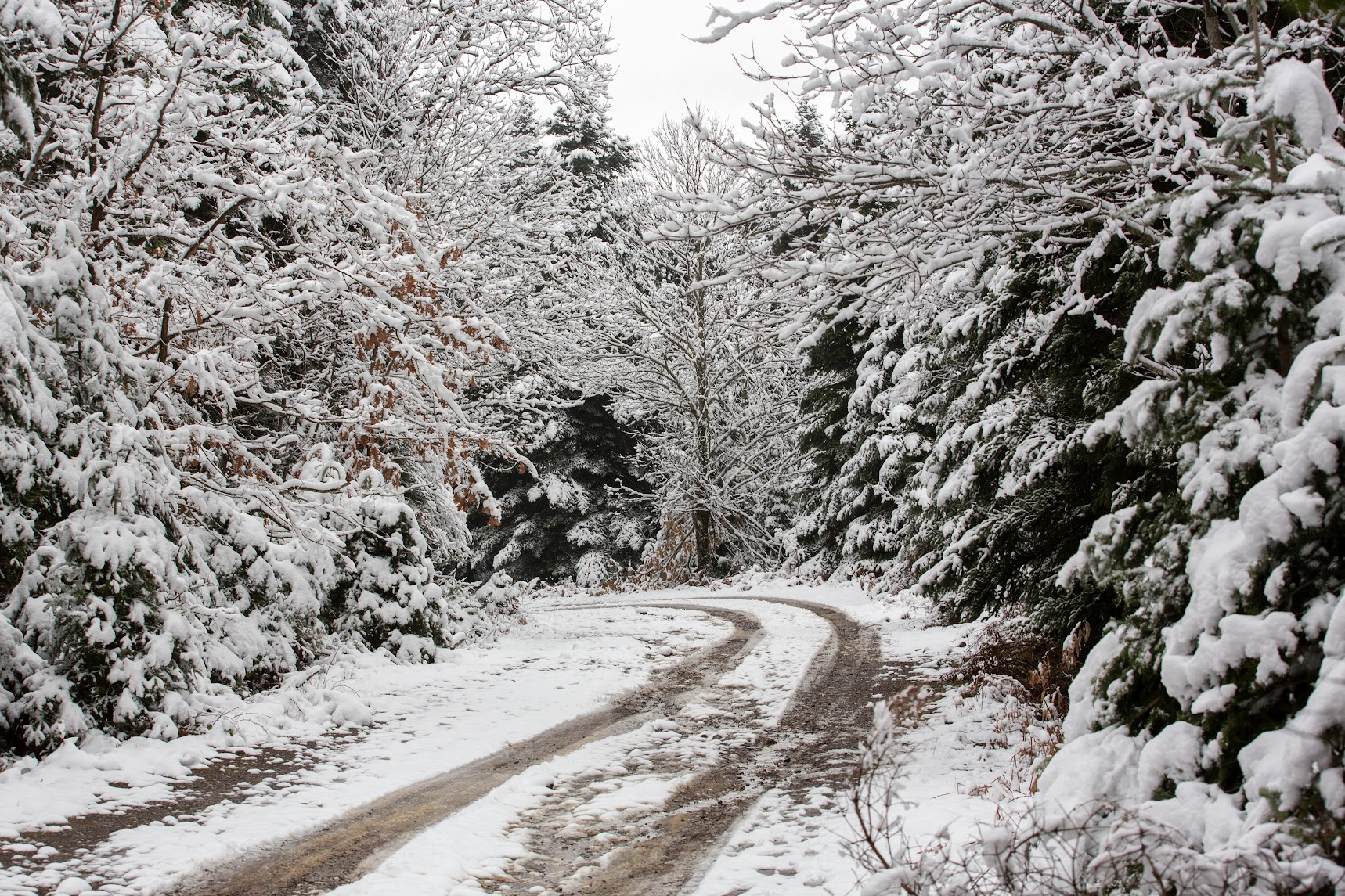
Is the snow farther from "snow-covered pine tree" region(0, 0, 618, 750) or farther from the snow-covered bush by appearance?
"snow-covered pine tree" region(0, 0, 618, 750)

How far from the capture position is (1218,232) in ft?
9.78

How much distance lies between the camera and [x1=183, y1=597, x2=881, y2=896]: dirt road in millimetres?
3979

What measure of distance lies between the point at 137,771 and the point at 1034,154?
714 centimetres

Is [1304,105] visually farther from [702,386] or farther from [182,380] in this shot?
[702,386]

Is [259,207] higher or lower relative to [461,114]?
lower

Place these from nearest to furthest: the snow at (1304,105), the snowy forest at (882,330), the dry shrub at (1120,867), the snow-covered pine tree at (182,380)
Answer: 1. the dry shrub at (1120,867)
2. the snowy forest at (882,330)
3. the snow at (1304,105)
4. the snow-covered pine tree at (182,380)

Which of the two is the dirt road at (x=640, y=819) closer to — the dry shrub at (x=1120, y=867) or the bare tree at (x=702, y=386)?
the dry shrub at (x=1120, y=867)

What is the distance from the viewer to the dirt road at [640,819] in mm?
3979

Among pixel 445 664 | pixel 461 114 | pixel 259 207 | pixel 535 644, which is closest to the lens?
pixel 259 207

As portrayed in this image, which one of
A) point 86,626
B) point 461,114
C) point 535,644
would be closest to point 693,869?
point 86,626

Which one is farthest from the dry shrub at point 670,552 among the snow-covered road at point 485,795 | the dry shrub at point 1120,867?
the dry shrub at point 1120,867

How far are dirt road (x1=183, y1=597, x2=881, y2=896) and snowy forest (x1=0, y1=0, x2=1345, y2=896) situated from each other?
1398mm

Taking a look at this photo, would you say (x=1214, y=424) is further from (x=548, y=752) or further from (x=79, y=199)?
(x=79, y=199)

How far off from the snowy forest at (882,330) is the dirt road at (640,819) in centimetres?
140
